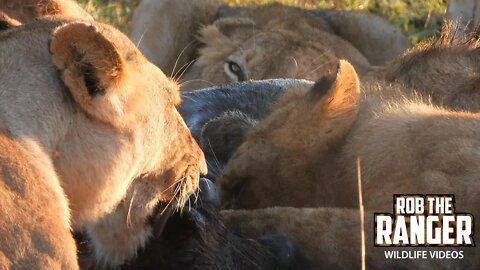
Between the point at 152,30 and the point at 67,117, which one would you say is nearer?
the point at 67,117

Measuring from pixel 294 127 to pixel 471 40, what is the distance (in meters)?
0.99

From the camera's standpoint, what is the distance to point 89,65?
254 cm

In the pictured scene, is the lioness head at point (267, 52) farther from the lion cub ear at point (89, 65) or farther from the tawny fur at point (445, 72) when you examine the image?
the lion cub ear at point (89, 65)

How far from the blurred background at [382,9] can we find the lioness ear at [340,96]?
10.0 ft

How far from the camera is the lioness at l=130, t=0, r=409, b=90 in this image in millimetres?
6473

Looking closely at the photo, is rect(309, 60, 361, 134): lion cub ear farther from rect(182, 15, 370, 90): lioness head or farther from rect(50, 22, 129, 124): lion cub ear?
rect(182, 15, 370, 90): lioness head

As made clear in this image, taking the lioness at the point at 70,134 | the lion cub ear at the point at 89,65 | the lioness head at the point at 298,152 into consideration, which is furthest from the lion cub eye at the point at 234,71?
the lion cub ear at the point at 89,65

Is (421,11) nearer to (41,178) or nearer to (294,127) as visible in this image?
(294,127)

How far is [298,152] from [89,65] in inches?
52.9

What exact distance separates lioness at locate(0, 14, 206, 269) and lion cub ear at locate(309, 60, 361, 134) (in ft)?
3.04

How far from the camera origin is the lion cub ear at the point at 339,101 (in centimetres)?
377

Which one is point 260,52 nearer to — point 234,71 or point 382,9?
point 234,71

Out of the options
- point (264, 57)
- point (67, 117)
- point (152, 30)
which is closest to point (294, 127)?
point (67, 117)

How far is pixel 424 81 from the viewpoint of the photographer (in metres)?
4.26
